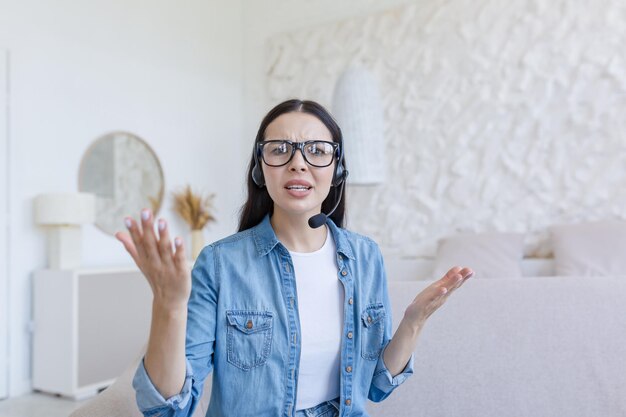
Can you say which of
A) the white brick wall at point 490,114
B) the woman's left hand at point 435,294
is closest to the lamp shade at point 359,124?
the white brick wall at point 490,114

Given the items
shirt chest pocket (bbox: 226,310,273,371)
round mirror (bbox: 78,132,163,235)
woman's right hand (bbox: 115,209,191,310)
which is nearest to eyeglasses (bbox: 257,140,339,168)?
shirt chest pocket (bbox: 226,310,273,371)

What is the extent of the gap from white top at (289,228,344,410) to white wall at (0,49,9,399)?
2.83 m

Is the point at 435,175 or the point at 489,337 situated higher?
the point at 435,175

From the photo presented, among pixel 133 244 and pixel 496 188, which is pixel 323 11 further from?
pixel 133 244

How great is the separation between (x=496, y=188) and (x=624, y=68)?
44.3 inches

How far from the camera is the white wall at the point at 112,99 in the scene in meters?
3.56

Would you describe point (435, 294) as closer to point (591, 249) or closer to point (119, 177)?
point (591, 249)

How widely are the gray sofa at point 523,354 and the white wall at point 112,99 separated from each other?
229 centimetres

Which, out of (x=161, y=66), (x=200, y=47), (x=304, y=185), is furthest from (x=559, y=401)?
(x=200, y=47)

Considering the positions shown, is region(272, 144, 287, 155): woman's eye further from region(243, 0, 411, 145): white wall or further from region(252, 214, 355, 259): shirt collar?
region(243, 0, 411, 145): white wall

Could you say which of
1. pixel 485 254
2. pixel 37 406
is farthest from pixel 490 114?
pixel 37 406

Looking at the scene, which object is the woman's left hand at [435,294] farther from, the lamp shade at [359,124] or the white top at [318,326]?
the lamp shade at [359,124]

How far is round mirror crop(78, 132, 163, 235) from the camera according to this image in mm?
4004

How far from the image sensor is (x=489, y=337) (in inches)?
60.1
